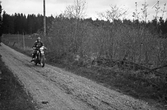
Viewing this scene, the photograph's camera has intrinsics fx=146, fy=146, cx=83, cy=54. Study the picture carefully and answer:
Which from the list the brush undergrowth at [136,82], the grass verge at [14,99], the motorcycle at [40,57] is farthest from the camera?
the motorcycle at [40,57]

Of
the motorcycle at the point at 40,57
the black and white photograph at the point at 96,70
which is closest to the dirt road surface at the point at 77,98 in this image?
the black and white photograph at the point at 96,70

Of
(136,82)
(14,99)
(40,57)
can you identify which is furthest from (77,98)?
(40,57)

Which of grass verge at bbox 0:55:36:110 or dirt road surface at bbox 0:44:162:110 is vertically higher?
grass verge at bbox 0:55:36:110

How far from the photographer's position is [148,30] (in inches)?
337

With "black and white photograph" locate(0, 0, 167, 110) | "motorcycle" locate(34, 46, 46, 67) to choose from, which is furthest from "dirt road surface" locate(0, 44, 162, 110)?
"motorcycle" locate(34, 46, 46, 67)

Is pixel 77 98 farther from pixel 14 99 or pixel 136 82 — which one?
pixel 136 82

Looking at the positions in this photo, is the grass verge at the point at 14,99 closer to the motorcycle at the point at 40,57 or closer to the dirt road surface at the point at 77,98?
the dirt road surface at the point at 77,98

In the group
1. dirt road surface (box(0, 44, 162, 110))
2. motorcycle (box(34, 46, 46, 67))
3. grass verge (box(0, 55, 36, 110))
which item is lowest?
dirt road surface (box(0, 44, 162, 110))

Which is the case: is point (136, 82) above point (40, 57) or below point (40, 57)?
below

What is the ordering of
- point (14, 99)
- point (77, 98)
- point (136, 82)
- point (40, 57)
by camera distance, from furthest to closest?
point (40, 57), point (136, 82), point (77, 98), point (14, 99)

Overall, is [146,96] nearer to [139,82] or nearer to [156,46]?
[139,82]

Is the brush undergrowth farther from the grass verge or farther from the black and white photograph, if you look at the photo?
the grass verge

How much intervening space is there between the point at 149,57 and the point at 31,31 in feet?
316

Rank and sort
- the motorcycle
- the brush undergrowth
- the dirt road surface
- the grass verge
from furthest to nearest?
the motorcycle
the brush undergrowth
the dirt road surface
the grass verge
